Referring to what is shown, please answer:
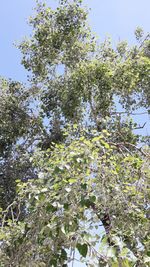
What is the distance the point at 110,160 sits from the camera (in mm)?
3213

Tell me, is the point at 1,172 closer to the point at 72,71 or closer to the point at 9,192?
the point at 9,192

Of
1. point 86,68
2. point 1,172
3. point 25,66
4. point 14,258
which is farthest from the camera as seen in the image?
point 25,66

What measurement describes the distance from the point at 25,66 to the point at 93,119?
1.67 meters

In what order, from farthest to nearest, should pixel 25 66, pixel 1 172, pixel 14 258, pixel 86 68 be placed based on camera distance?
pixel 25 66
pixel 1 172
pixel 86 68
pixel 14 258

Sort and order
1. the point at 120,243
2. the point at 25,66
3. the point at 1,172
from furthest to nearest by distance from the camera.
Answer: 1. the point at 25,66
2. the point at 1,172
3. the point at 120,243

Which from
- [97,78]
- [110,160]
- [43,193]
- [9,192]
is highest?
[97,78]

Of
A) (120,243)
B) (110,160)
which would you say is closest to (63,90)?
(110,160)

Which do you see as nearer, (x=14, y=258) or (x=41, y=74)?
(x=14, y=258)

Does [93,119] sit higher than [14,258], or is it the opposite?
[93,119]

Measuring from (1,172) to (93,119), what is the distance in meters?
1.86

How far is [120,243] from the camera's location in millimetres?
2590

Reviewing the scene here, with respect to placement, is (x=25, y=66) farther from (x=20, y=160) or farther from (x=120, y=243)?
(x=120, y=243)

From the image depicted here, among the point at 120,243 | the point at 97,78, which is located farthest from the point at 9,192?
the point at 120,243

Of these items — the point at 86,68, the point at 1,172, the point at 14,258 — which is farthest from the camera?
the point at 1,172
